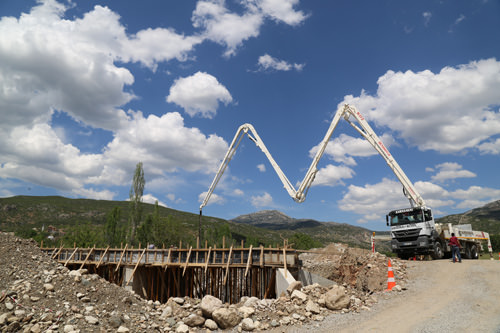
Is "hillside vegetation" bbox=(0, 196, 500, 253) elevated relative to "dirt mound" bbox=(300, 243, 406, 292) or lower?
elevated

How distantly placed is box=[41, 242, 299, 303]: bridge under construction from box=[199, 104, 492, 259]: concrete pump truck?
27.8 feet

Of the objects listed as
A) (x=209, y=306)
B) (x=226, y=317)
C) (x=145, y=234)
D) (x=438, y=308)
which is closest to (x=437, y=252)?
(x=438, y=308)

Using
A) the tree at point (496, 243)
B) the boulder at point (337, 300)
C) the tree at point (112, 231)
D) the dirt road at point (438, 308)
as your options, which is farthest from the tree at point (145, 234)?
the tree at point (496, 243)

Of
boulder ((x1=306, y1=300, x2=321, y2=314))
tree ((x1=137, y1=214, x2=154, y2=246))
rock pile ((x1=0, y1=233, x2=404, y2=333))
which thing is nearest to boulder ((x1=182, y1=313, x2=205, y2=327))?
rock pile ((x1=0, y1=233, x2=404, y2=333))

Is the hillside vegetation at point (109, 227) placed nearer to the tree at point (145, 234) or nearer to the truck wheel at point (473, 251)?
the tree at point (145, 234)

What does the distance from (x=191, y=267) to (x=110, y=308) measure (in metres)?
8.08

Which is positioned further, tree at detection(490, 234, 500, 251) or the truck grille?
tree at detection(490, 234, 500, 251)

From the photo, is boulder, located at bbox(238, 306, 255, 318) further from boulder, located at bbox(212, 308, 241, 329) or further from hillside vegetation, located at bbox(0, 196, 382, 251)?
hillside vegetation, located at bbox(0, 196, 382, 251)

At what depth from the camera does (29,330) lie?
10.9m

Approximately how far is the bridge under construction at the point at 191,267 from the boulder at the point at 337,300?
3.99 meters

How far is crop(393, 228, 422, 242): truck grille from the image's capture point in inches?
811

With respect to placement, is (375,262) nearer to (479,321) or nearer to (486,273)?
(486,273)

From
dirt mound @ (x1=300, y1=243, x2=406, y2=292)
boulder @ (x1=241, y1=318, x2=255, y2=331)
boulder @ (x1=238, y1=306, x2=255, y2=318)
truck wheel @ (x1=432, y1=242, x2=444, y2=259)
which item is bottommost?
boulder @ (x1=241, y1=318, x2=255, y2=331)

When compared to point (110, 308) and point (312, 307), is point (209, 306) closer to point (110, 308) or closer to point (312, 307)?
point (110, 308)
